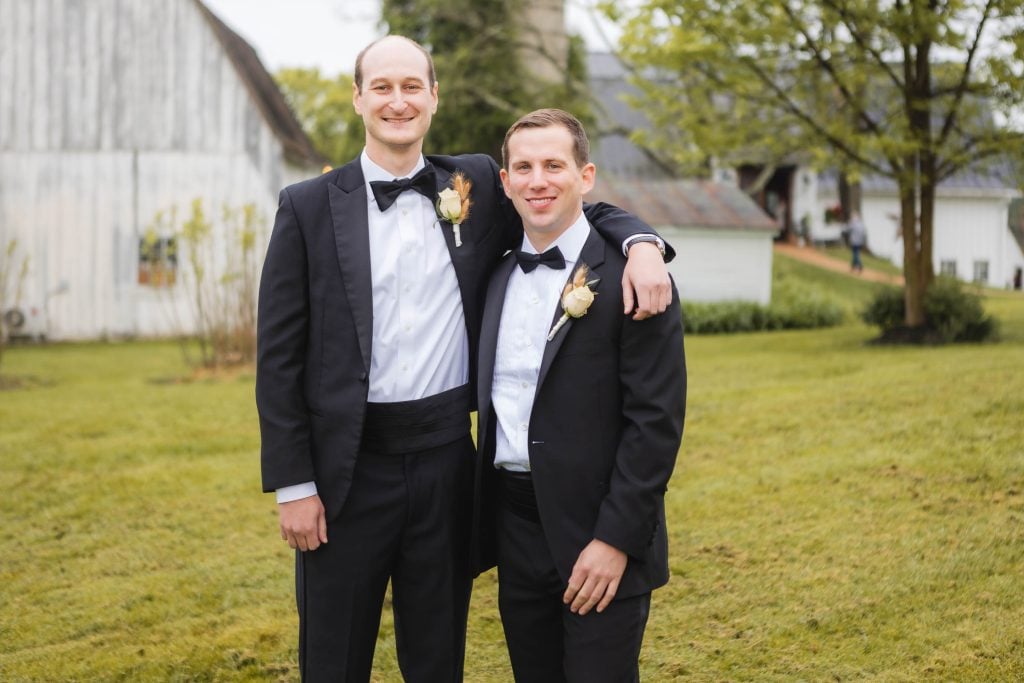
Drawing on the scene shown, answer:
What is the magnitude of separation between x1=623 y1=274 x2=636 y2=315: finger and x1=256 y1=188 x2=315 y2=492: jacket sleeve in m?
0.97

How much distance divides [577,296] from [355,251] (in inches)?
29.0

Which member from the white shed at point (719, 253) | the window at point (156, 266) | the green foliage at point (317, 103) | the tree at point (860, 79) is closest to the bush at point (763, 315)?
the white shed at point (719, 253)

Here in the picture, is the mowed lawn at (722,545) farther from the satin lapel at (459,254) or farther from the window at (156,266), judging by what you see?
the window at (156,266)

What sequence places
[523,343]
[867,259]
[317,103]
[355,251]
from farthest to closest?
[317,103]
[867,259]
[355,251]
[523,343]

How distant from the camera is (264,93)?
72.0 ft

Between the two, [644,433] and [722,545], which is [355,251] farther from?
[722,545]

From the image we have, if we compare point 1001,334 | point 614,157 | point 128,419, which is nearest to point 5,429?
point 128,419

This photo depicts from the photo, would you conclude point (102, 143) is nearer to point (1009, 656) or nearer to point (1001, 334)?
point (1001, 334)

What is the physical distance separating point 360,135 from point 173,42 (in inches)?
367

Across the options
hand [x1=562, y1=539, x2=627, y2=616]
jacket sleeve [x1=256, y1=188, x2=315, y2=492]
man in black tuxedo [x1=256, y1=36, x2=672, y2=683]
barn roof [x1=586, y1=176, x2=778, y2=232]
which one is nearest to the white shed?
barn roof [x1=586, y1=176, x2=778, y2=232]

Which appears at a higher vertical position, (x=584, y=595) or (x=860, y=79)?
(x=860, y=79)

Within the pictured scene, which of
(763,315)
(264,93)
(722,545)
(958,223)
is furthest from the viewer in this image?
(958,223)

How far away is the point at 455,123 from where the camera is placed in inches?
1074

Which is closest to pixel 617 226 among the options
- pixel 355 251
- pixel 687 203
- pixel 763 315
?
pixel 355 251
